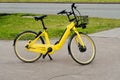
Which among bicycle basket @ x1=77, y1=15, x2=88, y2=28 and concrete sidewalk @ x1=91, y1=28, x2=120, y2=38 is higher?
concrete sidewalk @ x1=91, y1=28, x2=120, y2=38

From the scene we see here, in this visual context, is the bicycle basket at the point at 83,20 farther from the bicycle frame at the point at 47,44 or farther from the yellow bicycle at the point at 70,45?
the bicycle frame at the point at 47,44

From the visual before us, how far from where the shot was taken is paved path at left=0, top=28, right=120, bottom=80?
7.67m

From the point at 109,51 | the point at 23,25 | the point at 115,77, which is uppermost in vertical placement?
the point at 23,25

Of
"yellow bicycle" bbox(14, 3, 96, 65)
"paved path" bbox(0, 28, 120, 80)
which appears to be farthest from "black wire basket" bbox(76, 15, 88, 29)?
"paved path" bbox(0, 28, 120, 80)

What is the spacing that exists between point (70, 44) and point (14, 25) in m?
8.24

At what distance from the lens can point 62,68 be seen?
8.31m

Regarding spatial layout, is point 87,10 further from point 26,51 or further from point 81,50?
point 81,50

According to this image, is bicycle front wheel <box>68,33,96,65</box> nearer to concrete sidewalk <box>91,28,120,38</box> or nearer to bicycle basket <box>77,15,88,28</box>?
bicycle basket <box>77,15,88,28</box>

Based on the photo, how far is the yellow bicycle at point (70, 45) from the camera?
341 inches

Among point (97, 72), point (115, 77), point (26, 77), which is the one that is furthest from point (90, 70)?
point (26, 77)

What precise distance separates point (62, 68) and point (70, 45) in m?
0.51

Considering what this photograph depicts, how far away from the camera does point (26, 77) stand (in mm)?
7676

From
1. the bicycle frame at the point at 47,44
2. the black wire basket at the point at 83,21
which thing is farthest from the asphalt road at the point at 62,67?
the black wire basket at the point at 83,21

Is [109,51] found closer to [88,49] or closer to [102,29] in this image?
[88,49]
